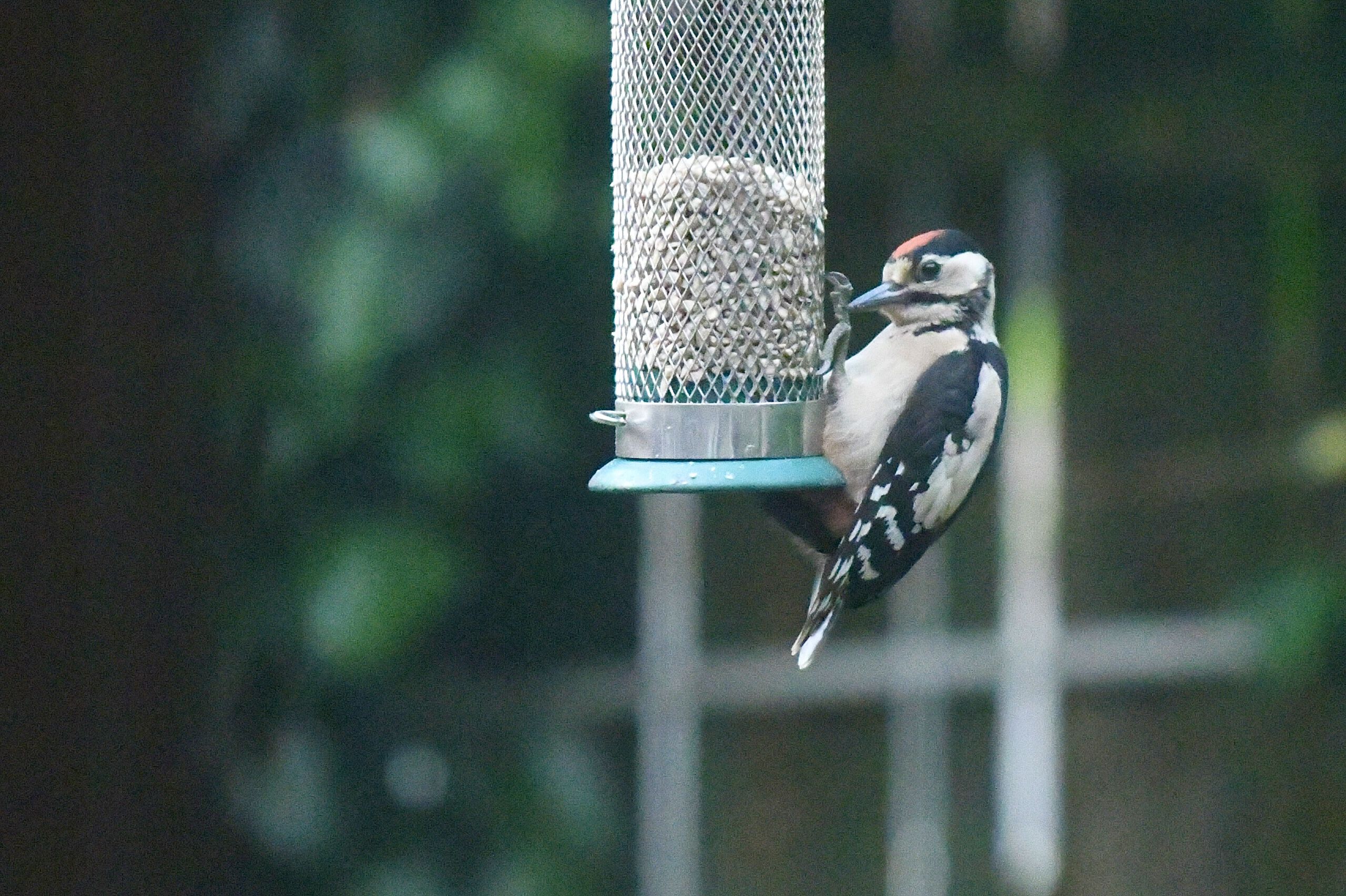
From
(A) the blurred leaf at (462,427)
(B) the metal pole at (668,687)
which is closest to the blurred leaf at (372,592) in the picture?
(A) the blurred leaf at (462,427)

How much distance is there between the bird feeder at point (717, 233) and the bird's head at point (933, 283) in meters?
0.21

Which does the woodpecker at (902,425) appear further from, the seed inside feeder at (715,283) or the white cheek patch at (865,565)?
the seed inside feeder at (715,283)

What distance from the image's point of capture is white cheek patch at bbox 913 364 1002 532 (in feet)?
8.05

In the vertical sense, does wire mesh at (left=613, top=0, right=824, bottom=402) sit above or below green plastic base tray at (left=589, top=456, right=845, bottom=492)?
above

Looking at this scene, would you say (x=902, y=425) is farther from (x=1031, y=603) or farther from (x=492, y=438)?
(x=1031, y=603)

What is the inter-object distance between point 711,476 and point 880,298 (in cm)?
49

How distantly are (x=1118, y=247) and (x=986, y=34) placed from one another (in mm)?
613

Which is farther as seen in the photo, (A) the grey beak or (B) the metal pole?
(B) the metal pole

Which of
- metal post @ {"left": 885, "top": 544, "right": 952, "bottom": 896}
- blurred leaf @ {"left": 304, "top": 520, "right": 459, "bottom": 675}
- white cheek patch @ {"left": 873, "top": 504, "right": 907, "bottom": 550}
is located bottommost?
metal post @ {"left": 885, "top": 544, "right": 952, "bottom": 896}

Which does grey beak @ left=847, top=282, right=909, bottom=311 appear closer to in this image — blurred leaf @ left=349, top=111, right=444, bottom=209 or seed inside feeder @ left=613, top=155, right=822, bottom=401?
seed inside feeder @ left=613, top=155, right=822, bottom=401

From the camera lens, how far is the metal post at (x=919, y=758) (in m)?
4.06

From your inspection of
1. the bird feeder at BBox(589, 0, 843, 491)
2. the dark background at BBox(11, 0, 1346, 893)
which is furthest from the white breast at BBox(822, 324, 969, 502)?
the dark background at BBox(11, 0, 1346, 893)

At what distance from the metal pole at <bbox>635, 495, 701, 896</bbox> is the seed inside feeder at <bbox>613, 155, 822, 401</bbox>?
1700mm

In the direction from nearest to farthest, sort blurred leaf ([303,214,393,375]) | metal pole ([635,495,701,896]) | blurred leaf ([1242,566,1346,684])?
blurred leaf ([303,214,393,375]), blurred leaf ([1242,566,1346,684]), metal pole ([635,495,701,896])
